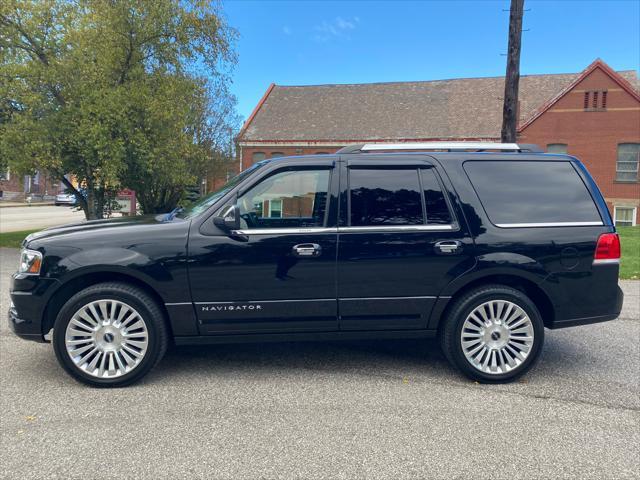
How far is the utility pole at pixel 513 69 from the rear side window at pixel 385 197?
694cm

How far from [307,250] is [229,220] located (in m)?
0.68

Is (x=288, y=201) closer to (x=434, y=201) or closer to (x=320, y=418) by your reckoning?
(x=434, y=201)

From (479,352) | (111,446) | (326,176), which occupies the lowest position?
(111,446)

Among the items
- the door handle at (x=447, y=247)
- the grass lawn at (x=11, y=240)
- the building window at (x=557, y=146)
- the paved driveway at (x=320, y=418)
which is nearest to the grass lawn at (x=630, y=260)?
the paved driveway at (x=320, y=418)

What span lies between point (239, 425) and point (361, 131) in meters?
30.0

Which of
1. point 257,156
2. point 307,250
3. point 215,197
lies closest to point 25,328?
point 215,197

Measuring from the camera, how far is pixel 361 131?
3200 cm

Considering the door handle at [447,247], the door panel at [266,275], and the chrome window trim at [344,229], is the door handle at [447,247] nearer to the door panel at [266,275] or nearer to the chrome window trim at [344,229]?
the chrome window trim at [344,229]

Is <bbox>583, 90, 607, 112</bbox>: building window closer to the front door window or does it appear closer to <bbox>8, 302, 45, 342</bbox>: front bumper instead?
the front door window

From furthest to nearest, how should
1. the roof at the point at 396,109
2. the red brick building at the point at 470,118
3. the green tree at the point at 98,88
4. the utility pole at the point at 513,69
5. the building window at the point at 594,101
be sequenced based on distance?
1. the roof at the point at 396,109
2. the red brick building at the point at 470,118
3. the building window at the point at 594,101
4. the green tree at the point at 98,88
5. the utility pole at the point at 513,69

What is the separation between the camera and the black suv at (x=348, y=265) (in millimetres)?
3982

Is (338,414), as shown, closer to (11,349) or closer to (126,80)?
(11,349)

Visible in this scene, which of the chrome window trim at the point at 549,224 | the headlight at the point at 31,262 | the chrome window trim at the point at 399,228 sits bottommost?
the headlight at the point at 31,262

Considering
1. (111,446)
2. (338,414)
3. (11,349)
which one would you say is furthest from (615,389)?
(11,349)
